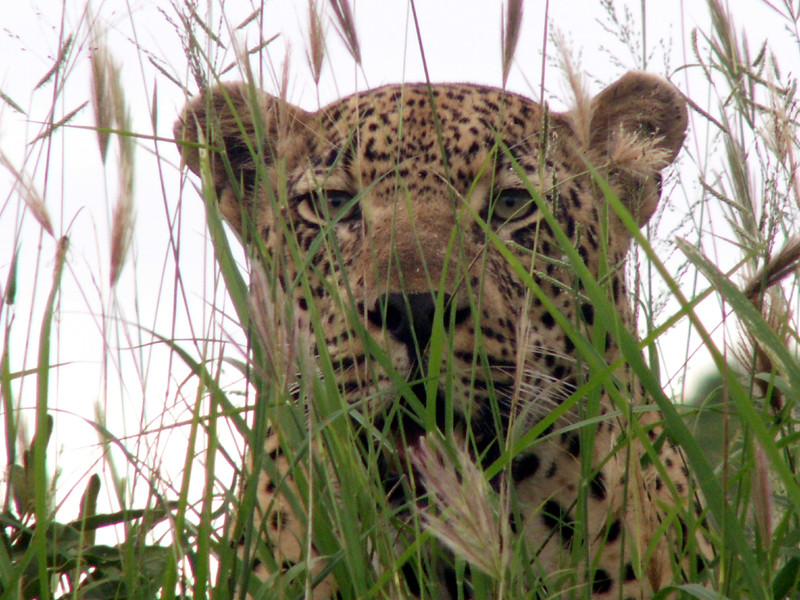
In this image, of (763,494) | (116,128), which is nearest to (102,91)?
(116,128)

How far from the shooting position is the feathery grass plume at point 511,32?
180 centimetres

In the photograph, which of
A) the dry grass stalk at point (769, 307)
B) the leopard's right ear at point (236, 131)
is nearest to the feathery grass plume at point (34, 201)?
the leopard's right ear at point (236, 131)

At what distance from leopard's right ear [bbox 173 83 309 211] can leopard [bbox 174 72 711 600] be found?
1 cm

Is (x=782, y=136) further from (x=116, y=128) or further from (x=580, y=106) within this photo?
(x=116, y=128)

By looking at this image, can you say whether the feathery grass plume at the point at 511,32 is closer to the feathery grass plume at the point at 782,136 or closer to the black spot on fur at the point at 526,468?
the feathery grass plume at the point at 782,136

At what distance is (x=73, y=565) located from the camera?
5.73ft

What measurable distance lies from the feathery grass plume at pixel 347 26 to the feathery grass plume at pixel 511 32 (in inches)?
11.0

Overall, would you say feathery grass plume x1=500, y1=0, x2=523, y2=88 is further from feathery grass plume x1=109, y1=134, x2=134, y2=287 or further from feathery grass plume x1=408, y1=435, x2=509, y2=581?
feathery grass plume x1=408, y1=435, x2=509, y2=581

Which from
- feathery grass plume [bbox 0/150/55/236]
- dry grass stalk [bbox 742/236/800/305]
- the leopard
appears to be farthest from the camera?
feathery grass plume [bbox 0/150/55/236]

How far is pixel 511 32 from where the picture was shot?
1.81 meters

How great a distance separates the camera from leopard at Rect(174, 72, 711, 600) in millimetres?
1550

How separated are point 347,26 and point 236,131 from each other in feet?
5.69

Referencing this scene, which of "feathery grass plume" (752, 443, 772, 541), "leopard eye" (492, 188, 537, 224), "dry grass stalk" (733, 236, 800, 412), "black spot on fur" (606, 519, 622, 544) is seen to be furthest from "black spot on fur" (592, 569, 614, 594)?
"feathery grass plume" (752, 443, 772, 541)

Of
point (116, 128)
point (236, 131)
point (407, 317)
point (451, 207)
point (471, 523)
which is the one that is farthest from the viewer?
point (236, 131)
